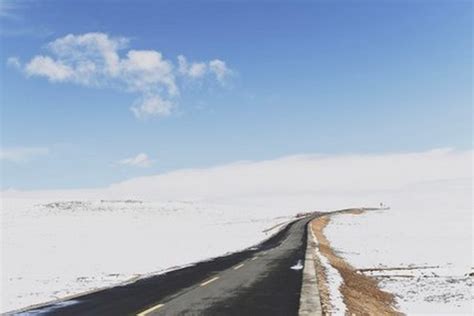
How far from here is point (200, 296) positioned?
15.0 m

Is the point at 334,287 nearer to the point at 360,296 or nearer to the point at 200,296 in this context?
the point at 360,296

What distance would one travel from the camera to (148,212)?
380 feet

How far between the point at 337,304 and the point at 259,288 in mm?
3159

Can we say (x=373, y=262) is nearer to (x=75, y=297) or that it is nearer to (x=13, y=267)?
(x=75, y=297)

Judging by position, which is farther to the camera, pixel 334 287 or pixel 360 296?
pixel 334 287

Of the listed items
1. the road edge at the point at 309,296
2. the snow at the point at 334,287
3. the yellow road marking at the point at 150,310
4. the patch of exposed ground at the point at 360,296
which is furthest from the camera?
the patch of exposed ground at the point at 360,296

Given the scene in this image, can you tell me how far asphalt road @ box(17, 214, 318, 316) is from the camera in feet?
41.8

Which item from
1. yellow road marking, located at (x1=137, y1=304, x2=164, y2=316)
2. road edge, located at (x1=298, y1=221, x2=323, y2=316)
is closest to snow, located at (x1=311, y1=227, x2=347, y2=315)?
road edge, located at (x1=298, y1=221, x2=323, y2=316)

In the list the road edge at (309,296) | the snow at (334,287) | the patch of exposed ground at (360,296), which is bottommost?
the patch of exposed ground at (360,296)

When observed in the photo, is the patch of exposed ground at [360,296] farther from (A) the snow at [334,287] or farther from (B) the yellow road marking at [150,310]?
(B) the yellow road marking at [150,310]

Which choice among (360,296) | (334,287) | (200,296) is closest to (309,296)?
(200,296)

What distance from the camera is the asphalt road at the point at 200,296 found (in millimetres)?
12734

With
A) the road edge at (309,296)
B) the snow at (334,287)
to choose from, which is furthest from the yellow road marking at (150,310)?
the snow at (334,287)

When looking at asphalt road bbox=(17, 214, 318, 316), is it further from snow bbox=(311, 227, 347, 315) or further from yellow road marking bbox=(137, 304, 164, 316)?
snow bbox=(311, 227, 347, 315)
